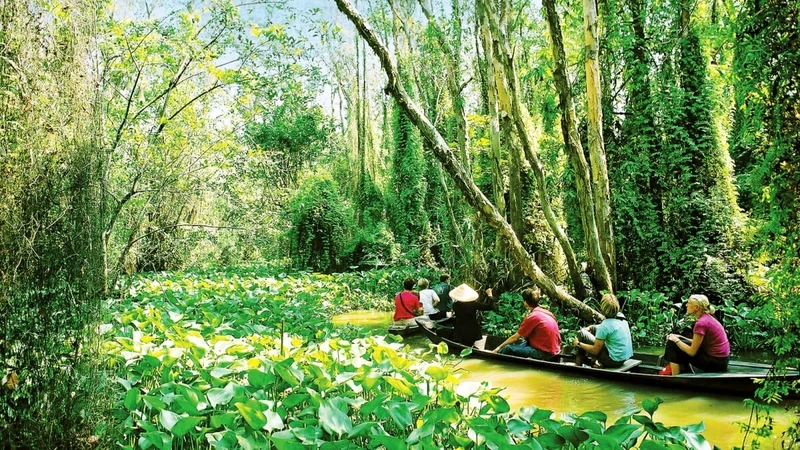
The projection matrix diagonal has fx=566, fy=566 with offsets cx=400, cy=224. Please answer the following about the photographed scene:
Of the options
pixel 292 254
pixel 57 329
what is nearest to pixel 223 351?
pixel 57 329

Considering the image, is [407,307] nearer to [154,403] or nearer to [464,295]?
[464,295]

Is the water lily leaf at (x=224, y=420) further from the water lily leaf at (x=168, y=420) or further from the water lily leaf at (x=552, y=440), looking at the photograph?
the water lily leaf at (x=552, y=440)

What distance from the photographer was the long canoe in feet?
19.6

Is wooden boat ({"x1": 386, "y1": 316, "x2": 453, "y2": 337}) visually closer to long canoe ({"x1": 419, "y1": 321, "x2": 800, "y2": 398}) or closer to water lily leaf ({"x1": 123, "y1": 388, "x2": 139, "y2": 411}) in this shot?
long canoe ({"x1": 419, "y1": 321, "x2": 800, "y2": 398})

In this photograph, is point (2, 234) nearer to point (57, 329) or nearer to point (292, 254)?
point (57, 329)

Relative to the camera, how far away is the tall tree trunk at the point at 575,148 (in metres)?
8.98

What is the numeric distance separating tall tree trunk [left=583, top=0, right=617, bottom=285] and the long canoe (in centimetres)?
271

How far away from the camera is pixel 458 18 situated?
14422 millimetres

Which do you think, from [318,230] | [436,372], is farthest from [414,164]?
[436,372]

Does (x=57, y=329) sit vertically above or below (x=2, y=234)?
below

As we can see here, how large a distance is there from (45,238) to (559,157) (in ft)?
39.4

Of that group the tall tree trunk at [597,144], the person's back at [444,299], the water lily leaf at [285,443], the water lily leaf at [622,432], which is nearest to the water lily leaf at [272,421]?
the water lily leaf at [285,443]

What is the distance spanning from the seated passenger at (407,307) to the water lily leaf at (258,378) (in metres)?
7.48

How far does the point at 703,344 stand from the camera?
6.32 metres
